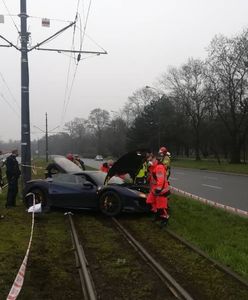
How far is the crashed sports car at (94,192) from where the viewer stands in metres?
13.3

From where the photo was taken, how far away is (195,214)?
1365 centimetres

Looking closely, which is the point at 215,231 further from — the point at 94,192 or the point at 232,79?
the point at 232,79

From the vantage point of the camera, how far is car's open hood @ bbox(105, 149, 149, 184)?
45.9 feet

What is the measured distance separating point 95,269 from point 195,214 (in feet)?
21.3

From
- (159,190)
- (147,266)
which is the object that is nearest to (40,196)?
(159,190)

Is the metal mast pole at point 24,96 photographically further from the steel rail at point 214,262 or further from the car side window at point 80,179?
the steel rail at point 214,262

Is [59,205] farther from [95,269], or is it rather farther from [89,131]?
[89,131]

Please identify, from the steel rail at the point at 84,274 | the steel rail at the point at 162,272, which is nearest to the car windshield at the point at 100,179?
the steel rail at the point at 162,272

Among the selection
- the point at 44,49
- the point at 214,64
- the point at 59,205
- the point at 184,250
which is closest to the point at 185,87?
the point at 214,64

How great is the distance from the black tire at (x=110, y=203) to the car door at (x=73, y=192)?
0.27m

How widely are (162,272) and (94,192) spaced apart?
22.0ft

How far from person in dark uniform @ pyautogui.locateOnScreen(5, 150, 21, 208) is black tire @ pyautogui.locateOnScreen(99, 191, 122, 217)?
3.44m

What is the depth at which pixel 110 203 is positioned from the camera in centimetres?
1350

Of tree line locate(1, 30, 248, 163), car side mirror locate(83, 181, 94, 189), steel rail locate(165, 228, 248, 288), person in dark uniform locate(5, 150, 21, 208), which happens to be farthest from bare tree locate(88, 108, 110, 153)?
steel rail locate(165, 228, 248, 288)
